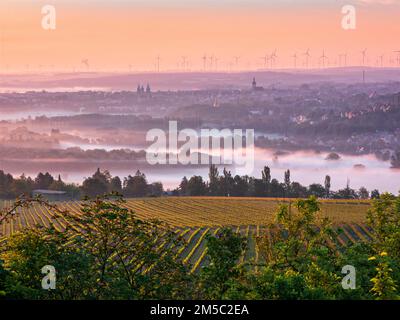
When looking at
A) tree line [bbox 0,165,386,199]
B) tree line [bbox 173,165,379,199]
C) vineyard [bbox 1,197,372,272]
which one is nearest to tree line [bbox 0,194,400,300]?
vineyard [bbox 1,197,372,272]

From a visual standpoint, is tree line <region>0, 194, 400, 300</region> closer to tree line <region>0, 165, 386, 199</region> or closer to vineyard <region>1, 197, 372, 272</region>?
vineyard <region>1, 197, 372, 272</region>

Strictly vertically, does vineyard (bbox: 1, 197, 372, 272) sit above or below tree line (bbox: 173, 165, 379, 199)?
below

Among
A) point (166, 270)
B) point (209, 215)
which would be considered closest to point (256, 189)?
point (209, 215)

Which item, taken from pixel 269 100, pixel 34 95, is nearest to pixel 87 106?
pixel 34 95

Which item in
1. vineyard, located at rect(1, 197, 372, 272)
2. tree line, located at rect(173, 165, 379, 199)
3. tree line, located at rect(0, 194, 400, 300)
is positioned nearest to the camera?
tree line, located at rect(0, 194, 400, 300)

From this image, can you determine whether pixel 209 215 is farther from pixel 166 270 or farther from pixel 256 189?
pixel 166 270

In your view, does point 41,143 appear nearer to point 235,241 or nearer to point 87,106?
point 87,106

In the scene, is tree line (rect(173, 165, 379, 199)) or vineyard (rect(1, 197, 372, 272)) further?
tree line (rect(173, 165, 379, 199))

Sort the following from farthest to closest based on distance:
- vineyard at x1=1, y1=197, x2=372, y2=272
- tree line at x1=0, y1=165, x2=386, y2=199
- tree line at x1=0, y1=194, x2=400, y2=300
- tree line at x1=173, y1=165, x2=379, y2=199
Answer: tree line at x1=173, y1=165, x2=379, y2=199, tree line at x1=0, y1=165, x2=386, y2=199, vineyard at x1=1, y1=197, x2=372, y2=272, tree line at x1=0, y1=194, x2=400, y2=300

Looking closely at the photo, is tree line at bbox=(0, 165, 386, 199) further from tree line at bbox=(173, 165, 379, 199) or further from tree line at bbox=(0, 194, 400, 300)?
tree line at bbox=(0, 194, 400, 300)
